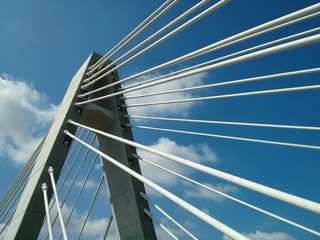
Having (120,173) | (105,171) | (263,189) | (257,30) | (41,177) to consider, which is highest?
(257,30)

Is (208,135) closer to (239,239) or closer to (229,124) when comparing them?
(229,124)

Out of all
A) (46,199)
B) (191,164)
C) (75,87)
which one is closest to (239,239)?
(191,164)

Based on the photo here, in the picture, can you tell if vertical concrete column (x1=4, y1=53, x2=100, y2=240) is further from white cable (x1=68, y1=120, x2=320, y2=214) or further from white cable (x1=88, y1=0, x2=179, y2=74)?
white cable (x1=68, y1=120, x2=320, y2=214)

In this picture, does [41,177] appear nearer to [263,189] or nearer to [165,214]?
[165,214]

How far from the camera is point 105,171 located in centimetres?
705

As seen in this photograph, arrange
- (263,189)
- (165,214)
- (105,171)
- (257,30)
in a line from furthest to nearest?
(105,171) → (165,214) → (257,30) → (263,189)

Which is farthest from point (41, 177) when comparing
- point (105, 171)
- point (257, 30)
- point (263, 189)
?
point (263, 189)

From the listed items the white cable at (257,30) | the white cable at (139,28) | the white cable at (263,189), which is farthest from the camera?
the white cable at (139,28)

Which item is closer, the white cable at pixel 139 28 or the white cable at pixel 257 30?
the white cable at pixel 257 30

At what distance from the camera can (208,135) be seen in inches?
219

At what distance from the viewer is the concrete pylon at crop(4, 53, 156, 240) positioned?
5.67 metres

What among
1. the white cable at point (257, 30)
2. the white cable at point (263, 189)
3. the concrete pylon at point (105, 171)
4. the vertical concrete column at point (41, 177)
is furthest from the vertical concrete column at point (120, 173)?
the white cable at point (263, 189)

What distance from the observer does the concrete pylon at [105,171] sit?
567 centimetres

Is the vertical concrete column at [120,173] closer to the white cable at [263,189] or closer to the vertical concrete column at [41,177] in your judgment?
the vertical concrete column at [41,177]
